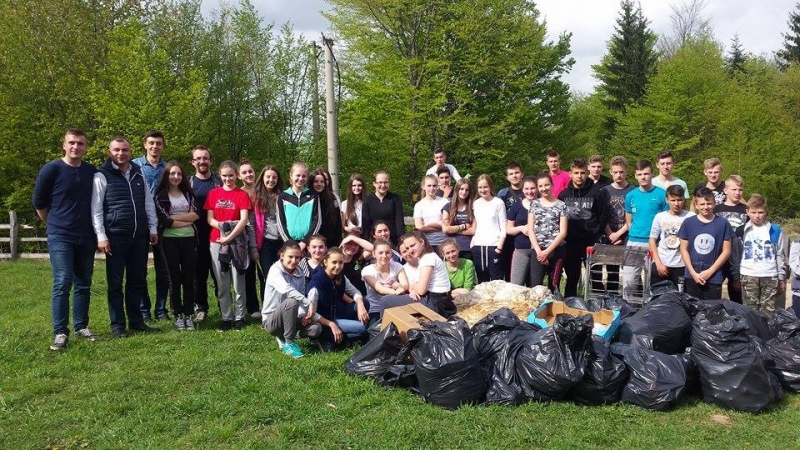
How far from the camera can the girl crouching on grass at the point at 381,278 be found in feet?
18.8

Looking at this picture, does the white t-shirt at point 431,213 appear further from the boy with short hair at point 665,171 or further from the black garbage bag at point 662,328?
the black garbage bag at point 662,328

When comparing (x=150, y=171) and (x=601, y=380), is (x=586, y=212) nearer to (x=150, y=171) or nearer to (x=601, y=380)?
(x=601, y=380)

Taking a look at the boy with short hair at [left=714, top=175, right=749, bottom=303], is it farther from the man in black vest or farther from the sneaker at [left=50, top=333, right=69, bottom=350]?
the sneaker at [left=50, top=333, right=69, bottom=350]

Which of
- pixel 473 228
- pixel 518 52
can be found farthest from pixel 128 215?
pixel 518 52

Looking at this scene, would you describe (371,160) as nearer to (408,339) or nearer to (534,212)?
(534,212)

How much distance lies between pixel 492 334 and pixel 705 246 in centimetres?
257

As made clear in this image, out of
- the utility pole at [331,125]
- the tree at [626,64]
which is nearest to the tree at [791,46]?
the tree at [626,64]

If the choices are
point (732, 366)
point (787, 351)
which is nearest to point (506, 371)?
point (732, 366)

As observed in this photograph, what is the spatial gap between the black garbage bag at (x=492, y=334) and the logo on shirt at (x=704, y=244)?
A: 2.25m

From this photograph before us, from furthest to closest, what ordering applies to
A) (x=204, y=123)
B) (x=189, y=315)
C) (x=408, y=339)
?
(x=204, y=123) → (x=189, y=315) → (x=408, y=339)

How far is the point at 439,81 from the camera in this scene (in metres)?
18.8

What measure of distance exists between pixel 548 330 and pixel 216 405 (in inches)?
93.0

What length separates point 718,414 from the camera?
13.0 ft

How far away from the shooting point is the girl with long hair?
20.3ft
